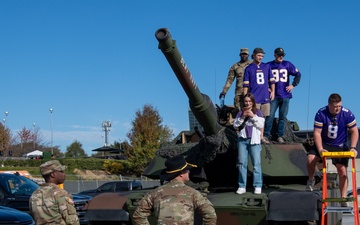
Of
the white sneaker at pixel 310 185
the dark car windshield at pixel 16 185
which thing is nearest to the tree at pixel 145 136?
the dark car windshield at pixel 16 185

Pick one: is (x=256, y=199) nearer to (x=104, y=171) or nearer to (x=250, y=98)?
(x=250, y=98)

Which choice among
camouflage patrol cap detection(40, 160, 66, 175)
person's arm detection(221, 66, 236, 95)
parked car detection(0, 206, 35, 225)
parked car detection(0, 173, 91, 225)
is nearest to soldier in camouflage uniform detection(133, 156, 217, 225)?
camouflage patrol cap detection(40, 160, 66, 175)

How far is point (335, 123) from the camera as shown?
9070mm

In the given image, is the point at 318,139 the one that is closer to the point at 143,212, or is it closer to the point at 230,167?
the point at 230,167

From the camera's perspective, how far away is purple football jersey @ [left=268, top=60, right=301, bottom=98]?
36.4 ft

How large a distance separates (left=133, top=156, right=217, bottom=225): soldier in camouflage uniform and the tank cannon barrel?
6.81 ft

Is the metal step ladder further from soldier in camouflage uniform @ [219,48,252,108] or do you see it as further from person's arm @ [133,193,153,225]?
soldier in camouflage uniform @ [219,48,252,108]


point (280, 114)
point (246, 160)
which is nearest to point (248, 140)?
point (246, 160)

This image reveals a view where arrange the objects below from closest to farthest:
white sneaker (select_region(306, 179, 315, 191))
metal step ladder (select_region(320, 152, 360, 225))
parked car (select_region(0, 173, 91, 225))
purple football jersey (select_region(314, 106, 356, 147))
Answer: metal step ladder (select_region(320, 152, 360, 225)), purple football jersey (select_region(314, 106, 356, 147)), white sneaker (select_region(306, 179, 315, 191)), parked car (select_region(0, 173, 91, 225))

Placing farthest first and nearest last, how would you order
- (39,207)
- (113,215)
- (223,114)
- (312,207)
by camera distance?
(223,114), (113,215), (312,207), (39,207)

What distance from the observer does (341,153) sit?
27.8 feet

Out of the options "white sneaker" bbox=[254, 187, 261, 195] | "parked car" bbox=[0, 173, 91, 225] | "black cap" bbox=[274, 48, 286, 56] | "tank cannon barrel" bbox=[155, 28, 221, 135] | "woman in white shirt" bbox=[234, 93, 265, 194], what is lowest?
"parked car" bbox=[0, 173, 91, 225]

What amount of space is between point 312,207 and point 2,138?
Answer: 52756 millimetres

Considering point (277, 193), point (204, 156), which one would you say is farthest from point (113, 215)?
point (277, 193)
